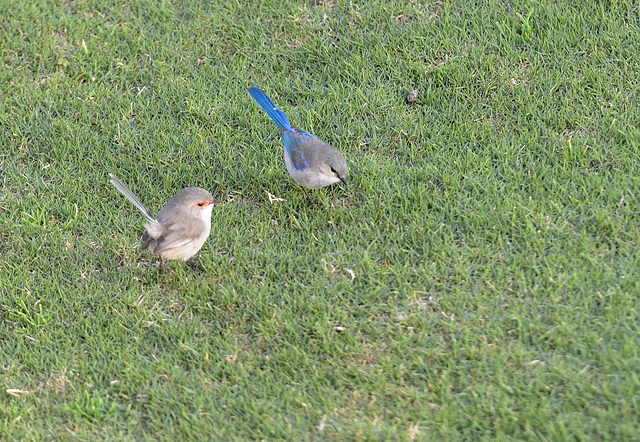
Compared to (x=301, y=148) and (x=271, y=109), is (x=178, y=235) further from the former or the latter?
(x=271, y=109)

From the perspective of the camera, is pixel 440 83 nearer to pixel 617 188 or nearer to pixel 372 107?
pixel 372 107

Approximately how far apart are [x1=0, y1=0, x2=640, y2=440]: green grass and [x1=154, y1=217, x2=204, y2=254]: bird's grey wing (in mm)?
334

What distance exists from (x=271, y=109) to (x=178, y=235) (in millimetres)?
1651

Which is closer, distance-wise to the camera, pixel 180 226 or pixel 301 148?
pixel 180 226

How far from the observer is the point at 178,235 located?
5.09 meters

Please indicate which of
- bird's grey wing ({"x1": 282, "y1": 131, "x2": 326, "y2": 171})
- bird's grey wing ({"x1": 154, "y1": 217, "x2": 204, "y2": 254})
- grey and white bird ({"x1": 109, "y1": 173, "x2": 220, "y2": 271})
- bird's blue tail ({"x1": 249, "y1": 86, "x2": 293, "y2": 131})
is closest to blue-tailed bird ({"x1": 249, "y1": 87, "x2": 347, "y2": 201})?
bird's grey wing ({"x1": 282, "y1": 131, "x2": 326, "y2": 171})

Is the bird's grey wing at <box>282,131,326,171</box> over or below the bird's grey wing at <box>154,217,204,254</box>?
over

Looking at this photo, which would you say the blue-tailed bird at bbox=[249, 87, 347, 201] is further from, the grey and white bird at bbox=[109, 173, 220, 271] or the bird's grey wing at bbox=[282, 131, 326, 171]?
the grey and white bird at bbox=[109, 173, 220, 271]

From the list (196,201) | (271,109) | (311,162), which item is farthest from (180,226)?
(271,109)

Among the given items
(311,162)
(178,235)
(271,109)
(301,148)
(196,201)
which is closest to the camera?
(178,235)

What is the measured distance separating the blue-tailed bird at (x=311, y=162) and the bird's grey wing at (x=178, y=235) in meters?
1.00

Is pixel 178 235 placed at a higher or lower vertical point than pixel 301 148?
lower

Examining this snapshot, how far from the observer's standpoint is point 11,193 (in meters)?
6.11

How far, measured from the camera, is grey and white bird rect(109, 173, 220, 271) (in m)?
5.11
